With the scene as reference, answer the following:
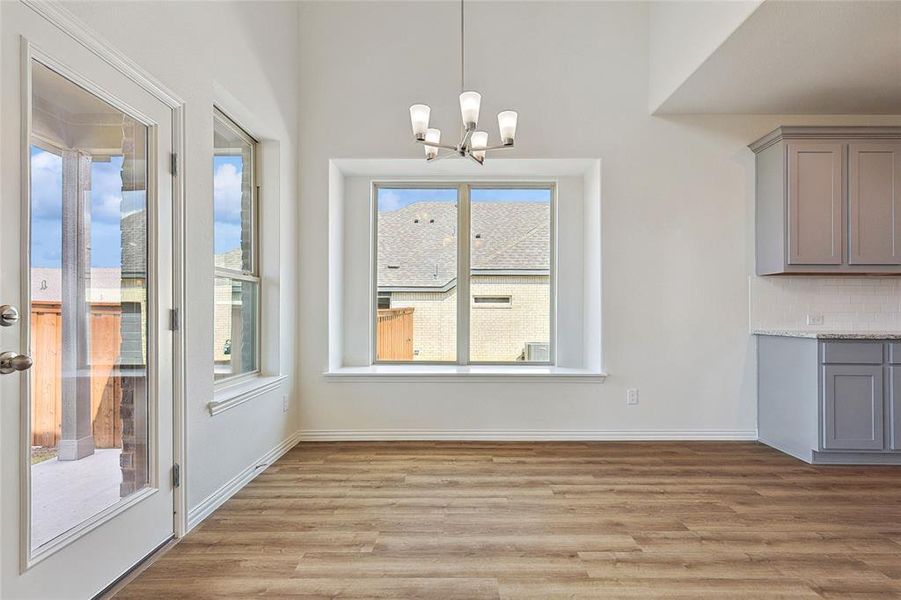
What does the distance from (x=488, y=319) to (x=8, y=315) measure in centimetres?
351

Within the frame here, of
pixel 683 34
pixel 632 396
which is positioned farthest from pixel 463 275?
pixel 683 34

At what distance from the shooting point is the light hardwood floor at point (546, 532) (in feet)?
6.40

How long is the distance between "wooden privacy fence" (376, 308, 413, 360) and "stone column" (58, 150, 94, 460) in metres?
2.80

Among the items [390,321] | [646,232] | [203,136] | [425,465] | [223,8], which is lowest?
[425,465]

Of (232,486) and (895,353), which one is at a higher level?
(895,353)

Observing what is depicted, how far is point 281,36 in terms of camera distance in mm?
3617

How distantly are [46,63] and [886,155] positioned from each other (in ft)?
15.9

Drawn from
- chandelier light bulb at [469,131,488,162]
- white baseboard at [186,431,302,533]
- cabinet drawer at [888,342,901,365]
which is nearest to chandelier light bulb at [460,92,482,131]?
chandelier light bulb at [469,131,488,162]

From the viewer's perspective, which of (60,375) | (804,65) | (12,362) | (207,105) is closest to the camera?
(12,362)

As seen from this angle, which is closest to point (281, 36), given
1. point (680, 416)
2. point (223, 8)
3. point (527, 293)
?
point (223, 8)

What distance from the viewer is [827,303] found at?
3928 mm

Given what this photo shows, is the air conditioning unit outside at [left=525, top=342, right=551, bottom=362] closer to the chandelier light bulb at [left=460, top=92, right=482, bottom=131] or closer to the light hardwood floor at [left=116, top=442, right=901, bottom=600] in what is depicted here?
the light hardwood floor at [left=116, top=442, right=901, bottom=600]

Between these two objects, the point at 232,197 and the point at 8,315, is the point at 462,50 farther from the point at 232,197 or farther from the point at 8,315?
the point at 8,315

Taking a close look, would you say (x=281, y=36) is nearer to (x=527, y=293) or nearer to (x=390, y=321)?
(x=390, y=321)
